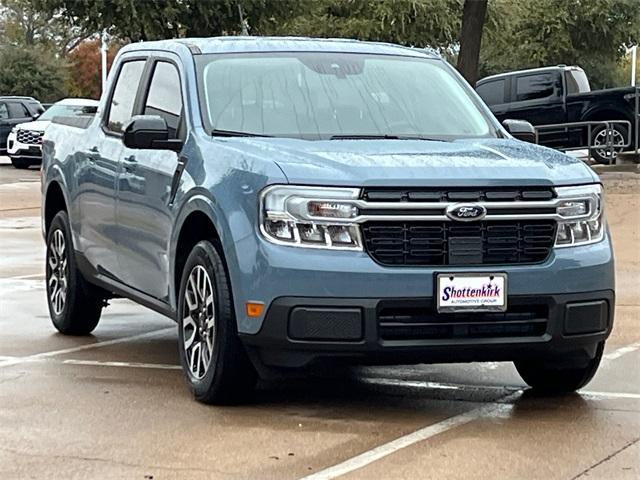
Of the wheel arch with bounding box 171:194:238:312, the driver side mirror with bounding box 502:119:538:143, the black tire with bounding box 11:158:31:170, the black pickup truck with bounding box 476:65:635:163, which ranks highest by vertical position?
the driver side mirror with bounding box 502:119:538:143

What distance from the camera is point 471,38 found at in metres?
28.7

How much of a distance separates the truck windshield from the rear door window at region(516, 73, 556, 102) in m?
21.1

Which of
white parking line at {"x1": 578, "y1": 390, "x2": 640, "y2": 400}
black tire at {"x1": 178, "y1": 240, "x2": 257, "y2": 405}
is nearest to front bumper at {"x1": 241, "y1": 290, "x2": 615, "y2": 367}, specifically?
black tire at {"x1": 178, "y1": 240, "x2": 257, "y2": 405}

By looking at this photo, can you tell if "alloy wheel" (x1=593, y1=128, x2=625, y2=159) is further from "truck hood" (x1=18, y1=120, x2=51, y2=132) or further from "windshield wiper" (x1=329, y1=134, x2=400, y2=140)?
"windshield wiper" (x1=329, y1=134, x2=400, y2=140)

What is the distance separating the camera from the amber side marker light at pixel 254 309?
6445 mm

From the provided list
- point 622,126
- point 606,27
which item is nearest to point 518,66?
point 606,27

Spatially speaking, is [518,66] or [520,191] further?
[518,66]

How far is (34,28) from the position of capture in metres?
75.8

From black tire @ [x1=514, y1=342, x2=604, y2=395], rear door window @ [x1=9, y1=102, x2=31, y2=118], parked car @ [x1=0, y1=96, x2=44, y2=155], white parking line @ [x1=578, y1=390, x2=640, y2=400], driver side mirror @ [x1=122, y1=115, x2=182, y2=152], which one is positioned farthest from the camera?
rear door window @ [x1=9, y1=102, x2=31, y2=118]

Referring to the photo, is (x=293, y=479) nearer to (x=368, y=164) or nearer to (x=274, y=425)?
(x=274, y=425)

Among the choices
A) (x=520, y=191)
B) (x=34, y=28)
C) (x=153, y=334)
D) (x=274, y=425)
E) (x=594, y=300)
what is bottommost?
(x=34, y=28)

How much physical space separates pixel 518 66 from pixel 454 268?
49384 mm

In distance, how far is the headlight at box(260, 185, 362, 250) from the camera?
6398mm

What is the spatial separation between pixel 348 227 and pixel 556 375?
1598 mm
